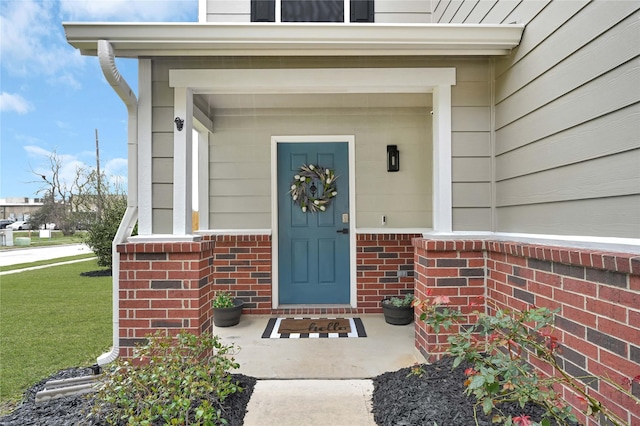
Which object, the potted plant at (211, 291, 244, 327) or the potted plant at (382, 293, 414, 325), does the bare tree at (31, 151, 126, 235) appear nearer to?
the potted plant at (211, 291, 244, 327)

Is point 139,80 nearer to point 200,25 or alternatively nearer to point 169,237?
point 200,25

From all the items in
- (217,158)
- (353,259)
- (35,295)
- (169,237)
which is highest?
(217,158)

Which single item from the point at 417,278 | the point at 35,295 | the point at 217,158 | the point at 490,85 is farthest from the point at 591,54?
the point at 35,295

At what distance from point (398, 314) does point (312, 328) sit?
89 cm

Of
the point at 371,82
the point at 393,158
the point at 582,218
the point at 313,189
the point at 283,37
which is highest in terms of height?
the point at 283,37

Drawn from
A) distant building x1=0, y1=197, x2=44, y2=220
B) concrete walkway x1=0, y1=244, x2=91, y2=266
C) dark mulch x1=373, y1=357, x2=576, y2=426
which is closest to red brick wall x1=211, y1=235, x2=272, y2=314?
dark mulch x1=373, y1=357, x2=576, y2=426

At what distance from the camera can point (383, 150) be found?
4.18 metres

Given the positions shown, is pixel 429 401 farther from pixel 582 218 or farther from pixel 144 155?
pixel 144 155

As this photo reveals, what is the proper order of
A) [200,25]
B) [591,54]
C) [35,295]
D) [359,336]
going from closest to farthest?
[591,54] → [200,25] → [359,336] → [35,295]

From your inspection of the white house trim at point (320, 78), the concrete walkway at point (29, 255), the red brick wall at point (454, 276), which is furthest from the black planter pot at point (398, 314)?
the concrete walkway at point (29, 255)

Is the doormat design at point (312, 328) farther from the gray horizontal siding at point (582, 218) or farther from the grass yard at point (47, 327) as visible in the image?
the gray horizontal siding at point (582, 218)

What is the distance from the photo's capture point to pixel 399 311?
3.69 meters

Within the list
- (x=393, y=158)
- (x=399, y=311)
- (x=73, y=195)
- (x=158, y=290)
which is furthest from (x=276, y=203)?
(x=73, y=195)

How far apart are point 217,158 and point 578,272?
3563mm
